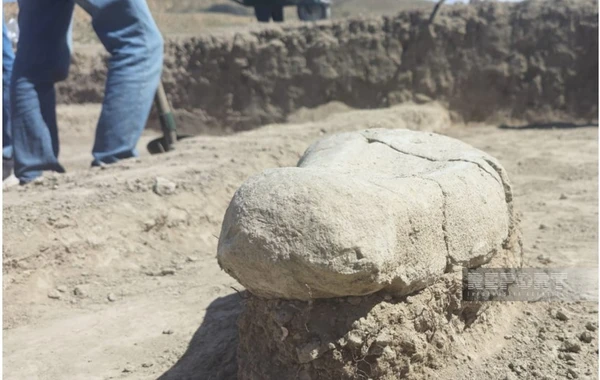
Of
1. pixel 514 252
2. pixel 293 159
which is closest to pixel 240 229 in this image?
pixel 514 252

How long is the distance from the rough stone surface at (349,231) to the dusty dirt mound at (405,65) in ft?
19.5

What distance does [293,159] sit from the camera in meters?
4.77

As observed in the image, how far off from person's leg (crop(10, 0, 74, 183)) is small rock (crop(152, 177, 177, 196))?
4.53ft

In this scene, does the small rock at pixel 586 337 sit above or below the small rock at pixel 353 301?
below

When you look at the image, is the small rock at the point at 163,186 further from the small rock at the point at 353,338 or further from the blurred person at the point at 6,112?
the blurred person at the point at 6,112

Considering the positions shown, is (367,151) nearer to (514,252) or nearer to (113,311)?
(514,252)

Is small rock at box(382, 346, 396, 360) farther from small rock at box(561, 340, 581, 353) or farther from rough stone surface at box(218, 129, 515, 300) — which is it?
small rock at box(561, 340, 581, 353)

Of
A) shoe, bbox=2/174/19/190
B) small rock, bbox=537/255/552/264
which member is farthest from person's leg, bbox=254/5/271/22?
small rock, bbox=537/255/552/264

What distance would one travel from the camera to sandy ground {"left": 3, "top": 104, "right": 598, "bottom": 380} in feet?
7.54

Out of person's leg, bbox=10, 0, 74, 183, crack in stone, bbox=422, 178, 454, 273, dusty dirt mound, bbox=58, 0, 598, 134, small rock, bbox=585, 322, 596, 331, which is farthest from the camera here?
dusty dirt mound, bbox=58, 0, 598, 134

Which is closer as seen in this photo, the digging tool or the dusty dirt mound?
the digging tool

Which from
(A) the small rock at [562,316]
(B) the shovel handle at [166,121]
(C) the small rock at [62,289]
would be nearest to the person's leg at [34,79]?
(B) the shovel handle at [166,121]

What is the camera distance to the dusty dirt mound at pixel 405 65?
7.62 m

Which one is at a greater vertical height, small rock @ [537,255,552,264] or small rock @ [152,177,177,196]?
small rock @ [152,177,177,196]
